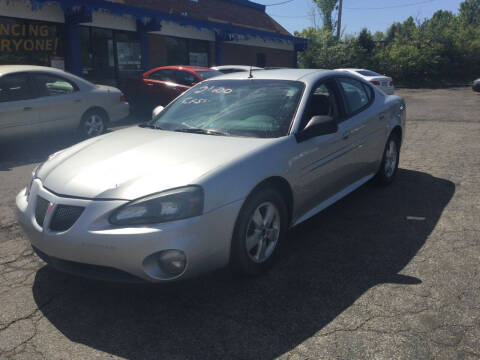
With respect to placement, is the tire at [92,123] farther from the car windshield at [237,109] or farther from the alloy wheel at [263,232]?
the alloy wheel at [263,232]

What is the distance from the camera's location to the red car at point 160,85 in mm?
12047

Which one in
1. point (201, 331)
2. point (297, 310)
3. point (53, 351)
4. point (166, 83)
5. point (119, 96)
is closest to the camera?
point (53, 351)

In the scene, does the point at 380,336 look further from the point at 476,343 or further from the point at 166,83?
the point at 166,83

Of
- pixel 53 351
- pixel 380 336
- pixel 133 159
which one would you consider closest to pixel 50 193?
pixel 133 159

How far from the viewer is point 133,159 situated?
3.32m

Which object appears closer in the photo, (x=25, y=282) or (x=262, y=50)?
(x=25, y=282)

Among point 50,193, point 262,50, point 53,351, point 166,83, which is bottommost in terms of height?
point 53,351

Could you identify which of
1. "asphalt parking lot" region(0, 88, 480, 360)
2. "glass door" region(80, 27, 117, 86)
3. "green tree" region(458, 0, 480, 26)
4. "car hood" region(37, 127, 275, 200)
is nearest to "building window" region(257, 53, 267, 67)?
"glass door" region(80, 27, 117, 86)

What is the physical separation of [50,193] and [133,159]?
605 millimetres

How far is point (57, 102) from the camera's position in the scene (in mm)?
8312

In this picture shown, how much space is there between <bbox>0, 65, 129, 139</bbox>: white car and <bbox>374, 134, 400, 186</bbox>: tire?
18.9 feet

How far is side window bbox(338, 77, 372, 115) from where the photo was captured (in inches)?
187

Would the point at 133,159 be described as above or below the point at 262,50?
below

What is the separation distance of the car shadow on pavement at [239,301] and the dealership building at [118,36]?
488 inches
